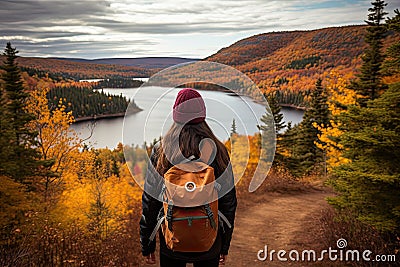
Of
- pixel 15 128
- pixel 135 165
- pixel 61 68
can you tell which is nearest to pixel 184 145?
pixel 135 165

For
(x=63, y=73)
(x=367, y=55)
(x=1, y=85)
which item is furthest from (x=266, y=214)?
(x=63, y=73)

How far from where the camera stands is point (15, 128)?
13961mm

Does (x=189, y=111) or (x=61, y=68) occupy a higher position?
(x=189, y=111)

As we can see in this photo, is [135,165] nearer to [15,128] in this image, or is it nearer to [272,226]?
[272,226]

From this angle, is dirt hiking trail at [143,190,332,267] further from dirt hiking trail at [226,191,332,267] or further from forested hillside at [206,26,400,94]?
forested hillside at [206,26,400,94]

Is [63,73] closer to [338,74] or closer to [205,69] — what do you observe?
[338,74]

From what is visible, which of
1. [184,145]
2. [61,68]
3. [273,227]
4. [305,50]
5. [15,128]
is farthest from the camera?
[305,50]

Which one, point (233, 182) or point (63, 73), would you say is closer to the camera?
point (233, 182)

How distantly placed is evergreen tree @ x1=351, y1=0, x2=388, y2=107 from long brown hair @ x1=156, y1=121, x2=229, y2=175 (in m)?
9.79

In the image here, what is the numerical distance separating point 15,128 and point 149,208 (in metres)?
13.6

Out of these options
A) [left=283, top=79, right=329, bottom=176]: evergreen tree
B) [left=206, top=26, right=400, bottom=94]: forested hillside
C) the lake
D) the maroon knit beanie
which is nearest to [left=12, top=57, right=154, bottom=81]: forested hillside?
[left=206, top=26, right=400, bottom=94]: forested hillside

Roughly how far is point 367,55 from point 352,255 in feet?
26.1

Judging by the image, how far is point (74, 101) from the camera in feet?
228

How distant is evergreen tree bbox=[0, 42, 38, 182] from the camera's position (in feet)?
34.6
